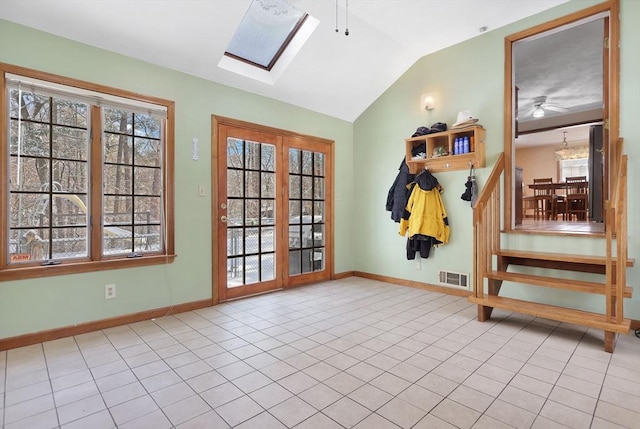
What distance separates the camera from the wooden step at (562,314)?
2.42 metres

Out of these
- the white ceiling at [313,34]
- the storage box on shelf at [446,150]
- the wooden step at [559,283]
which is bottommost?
the wooden step at [559,283]

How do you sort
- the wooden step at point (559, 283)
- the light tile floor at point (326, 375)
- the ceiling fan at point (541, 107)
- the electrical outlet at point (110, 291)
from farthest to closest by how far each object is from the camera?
the ceiling fan at point (541, 107) → the electrical outlet at point (110, 291) → the wooden step at point (559, 283) → the light tile floor at point (326, 375)

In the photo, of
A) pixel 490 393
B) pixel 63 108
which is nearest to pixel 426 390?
pixel 490 393

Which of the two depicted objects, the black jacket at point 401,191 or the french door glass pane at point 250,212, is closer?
the french door glass pane at point 250,212

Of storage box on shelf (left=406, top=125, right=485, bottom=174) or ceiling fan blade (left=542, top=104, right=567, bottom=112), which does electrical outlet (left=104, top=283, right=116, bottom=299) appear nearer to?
storage box on shelf (left=406, top=125, right=485, bottom=174)

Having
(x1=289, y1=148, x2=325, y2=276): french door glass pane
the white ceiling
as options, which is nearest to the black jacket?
(x1=289, y1=148, x2=325, y2=276): french door glass pane

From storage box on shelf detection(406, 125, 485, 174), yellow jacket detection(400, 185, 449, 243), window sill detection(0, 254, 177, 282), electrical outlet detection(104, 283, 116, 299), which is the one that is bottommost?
electrical outlet detection(104, 283, 116, 299)

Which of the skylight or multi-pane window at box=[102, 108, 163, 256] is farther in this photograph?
the skylight

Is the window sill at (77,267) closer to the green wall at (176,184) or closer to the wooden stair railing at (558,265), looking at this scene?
the green wall at (176,184)

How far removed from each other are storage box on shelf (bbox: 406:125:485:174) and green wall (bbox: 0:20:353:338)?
5.21 feet

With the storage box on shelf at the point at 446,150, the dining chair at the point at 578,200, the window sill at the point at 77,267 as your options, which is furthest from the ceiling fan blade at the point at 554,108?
the window sill at the point at 77,267

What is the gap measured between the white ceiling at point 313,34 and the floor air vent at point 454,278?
2.70 meters

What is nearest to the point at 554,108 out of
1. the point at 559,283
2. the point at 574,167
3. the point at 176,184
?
the point at 574,167

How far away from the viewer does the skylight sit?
3.38m
